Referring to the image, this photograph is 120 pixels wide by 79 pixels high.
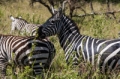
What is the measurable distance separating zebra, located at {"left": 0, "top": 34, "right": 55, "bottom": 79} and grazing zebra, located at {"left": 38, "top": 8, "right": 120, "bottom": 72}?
0.42 meters

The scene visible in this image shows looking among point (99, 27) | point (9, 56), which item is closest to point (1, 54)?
point (9, 56)

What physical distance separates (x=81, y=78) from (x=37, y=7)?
15.6 m

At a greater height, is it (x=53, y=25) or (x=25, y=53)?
(x=53, y=25)

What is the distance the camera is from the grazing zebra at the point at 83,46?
17.5 ft

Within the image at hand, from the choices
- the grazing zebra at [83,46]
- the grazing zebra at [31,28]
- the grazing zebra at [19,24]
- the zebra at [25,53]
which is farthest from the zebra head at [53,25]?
the grazing zebra at [19,24]

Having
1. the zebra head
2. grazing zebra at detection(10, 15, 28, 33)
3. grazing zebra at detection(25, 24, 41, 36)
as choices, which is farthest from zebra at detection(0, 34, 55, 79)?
grazing zebra at detection(10, 15, 28, 33)

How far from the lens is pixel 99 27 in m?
7.46

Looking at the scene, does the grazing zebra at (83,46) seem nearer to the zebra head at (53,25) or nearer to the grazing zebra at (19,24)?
the zebra head at (53,25)

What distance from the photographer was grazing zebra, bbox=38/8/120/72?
17.5 feet

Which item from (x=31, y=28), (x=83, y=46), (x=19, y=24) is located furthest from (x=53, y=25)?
(x=19, y=24)

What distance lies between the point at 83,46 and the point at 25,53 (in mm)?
1186

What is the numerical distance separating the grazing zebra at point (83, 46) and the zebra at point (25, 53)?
16.7 inches

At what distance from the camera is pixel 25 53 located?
16.4 ft

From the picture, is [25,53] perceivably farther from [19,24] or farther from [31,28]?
[19,24]
